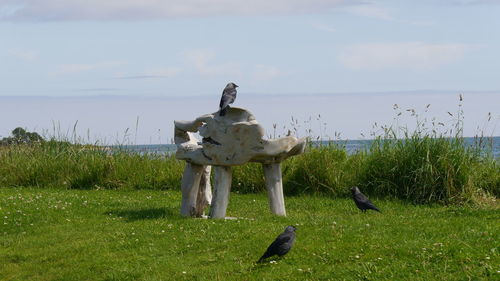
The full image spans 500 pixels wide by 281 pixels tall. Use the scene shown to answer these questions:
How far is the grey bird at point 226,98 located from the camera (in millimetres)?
13422

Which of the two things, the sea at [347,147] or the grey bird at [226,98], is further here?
the sea at [347,147]

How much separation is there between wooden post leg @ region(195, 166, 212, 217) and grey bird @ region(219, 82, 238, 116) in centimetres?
149

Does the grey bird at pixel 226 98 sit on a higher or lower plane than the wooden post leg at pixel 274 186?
higher

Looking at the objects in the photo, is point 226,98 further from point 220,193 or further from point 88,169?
point 88,169

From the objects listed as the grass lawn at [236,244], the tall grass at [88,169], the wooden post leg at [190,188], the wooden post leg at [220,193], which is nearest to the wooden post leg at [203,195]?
the wooden post leg at [190,188]

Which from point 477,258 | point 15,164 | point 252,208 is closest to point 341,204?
point 252,208

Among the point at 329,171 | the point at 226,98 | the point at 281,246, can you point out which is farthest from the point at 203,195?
the point at 281,246

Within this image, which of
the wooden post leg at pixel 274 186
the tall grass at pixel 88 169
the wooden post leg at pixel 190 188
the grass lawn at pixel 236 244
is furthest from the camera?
the tall grass at pixel 88 169

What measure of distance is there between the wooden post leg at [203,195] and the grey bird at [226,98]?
58.6 inches

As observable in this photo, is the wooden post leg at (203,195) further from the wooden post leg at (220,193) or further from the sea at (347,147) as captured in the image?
the sea at (347,147)

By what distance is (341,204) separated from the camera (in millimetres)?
16453

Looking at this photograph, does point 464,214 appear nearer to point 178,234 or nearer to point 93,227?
point 178,234

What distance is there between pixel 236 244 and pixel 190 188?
10.4 feet

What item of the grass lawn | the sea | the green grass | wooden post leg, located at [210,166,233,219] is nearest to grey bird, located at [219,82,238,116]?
wooden post leg, located at [210,166,233,219]
